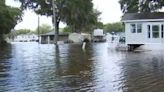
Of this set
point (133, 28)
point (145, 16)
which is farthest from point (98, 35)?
point (133, 28)

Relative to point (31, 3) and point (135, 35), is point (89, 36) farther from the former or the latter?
point (135, 35)

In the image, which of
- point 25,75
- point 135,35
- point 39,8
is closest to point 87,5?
A: point 39,8

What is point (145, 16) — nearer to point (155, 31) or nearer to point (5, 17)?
point (155, 31)

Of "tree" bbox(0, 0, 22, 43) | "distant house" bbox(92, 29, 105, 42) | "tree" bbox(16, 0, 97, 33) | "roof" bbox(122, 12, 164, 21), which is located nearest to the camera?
"roof" bbox(122, 12, 164, 21)

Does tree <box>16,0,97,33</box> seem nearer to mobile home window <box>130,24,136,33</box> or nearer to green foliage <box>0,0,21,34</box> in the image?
green foliage <box>0,0,21,34</box>

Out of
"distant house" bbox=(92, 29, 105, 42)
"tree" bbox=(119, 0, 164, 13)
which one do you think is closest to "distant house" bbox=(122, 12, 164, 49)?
"tree" bbox=(119, 0, 164, 13)

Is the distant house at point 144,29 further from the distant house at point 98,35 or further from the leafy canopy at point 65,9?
the distant house at point 98,35

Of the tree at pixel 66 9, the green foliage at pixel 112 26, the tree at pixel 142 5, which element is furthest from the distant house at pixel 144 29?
the green foliage at pixel 112 26

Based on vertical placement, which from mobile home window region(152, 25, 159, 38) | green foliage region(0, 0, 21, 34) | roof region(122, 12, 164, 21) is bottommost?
mobile home window region(152, 25, 159, 38)

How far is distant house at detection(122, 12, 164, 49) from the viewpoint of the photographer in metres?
39.6

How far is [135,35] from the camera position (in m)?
40.2

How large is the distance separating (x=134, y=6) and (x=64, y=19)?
24392 millimetres

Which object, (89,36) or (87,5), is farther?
(89,36)

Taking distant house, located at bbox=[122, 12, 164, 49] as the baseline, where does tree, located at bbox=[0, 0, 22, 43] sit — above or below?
above
